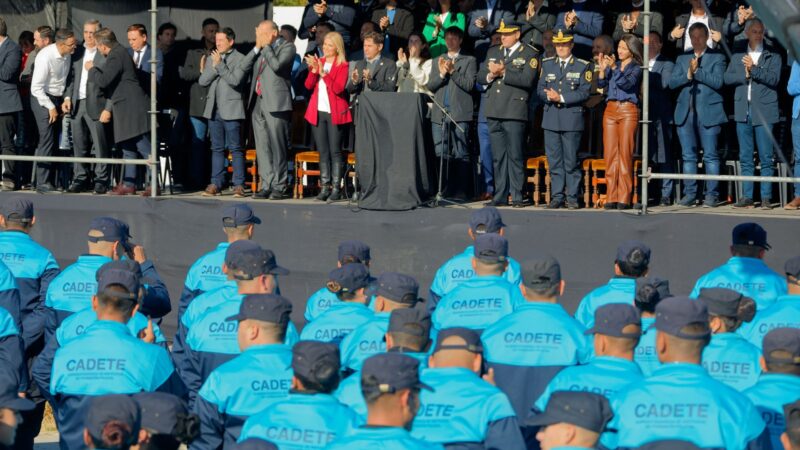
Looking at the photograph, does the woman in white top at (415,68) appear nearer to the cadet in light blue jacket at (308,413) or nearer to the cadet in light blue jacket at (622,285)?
the cadet in light blue jacket at (622,285)

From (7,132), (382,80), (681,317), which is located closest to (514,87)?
(382,80)

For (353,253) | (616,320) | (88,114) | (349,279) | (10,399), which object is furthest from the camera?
(88,114)

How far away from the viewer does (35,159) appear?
46.4 ft

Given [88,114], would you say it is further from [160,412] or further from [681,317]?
[681,317]

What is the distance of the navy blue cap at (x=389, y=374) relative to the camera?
4.91m

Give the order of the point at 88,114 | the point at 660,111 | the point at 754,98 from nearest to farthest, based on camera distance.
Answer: the point at 754,98 → the point at 660,111 → the point at 88,114

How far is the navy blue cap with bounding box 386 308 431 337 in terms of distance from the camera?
20.6 ft

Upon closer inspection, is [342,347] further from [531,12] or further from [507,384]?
[531,12]

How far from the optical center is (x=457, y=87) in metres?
13.5

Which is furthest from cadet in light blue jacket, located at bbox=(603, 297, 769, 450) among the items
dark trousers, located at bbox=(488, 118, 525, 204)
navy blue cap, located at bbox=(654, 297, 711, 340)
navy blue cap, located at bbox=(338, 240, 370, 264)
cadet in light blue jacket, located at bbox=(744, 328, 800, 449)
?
dark trousers, located at bbox=(488, 118, 525, 204)

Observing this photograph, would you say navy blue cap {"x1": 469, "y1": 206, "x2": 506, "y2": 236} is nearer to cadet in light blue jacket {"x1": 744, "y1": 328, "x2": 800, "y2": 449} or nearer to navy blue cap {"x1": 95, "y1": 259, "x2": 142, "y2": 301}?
navy blue cap {"x1": 95, "y1": 259, "x2": 142, "y2": 301}

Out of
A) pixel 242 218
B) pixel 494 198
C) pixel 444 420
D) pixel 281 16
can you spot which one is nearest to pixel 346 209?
pixel 494 198

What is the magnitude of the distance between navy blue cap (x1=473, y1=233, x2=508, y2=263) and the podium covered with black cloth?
4390 millimetres

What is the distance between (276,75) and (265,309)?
7.72 meters
